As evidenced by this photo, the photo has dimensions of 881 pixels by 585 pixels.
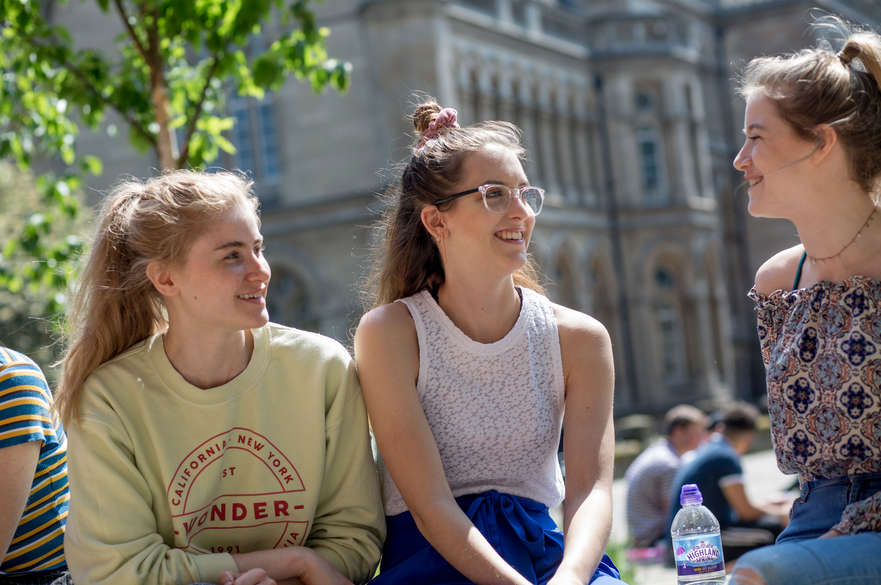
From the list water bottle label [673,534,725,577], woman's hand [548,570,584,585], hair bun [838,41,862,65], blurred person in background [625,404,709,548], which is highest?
hair bun [838,41,862,65]

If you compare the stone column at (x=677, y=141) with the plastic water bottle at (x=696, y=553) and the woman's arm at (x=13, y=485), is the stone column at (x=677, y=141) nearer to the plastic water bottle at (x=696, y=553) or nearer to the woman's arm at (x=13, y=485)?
the plastic water bottle at (x=696, y=553)

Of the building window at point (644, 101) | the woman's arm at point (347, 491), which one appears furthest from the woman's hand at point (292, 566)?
the building window at point (644, 101)

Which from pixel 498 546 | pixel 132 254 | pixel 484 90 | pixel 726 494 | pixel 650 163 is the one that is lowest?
pixel 726 494

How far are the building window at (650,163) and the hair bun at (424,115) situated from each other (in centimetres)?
3269

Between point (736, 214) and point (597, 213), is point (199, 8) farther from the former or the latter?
point (736, 214)

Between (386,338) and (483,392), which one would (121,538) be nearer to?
(386,338)

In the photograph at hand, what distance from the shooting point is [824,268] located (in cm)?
357

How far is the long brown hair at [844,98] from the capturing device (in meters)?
3.50

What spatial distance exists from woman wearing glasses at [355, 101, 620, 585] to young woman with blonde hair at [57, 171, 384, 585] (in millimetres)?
152

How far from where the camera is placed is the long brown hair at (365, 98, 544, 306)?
3.93 m

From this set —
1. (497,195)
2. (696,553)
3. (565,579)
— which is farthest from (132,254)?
(696,553)

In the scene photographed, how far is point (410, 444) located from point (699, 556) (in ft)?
3.27

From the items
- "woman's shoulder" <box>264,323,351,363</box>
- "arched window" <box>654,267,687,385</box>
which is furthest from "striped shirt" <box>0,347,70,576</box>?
"arched window" <box>654,267,687,385</box>

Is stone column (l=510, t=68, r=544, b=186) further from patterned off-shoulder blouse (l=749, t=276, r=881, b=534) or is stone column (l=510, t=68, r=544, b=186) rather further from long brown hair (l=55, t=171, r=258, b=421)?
patterned off-shoulder blouse (l=749, t=276, r=881, b=534)
